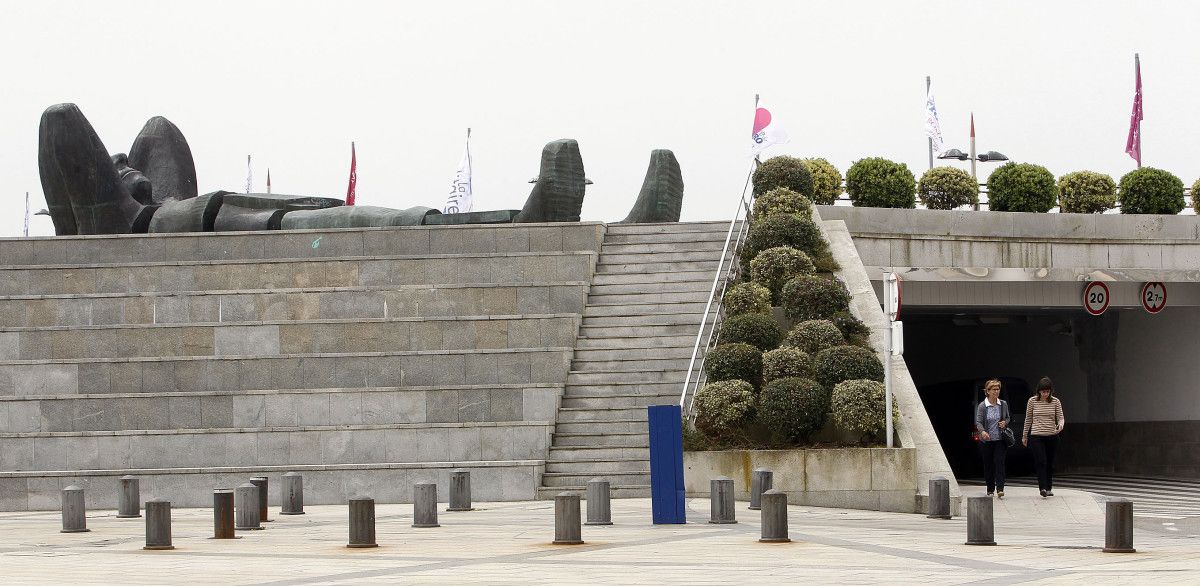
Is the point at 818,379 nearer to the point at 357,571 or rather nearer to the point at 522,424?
the point at 522,424

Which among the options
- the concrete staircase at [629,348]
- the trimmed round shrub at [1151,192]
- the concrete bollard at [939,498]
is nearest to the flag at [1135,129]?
the trimmed round shrub at [1151,192]

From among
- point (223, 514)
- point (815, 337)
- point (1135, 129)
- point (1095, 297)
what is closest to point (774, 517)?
point (223, 514)

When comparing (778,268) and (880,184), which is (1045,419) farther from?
(880,184)

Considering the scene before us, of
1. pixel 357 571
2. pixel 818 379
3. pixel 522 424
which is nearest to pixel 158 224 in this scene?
pixel 522 424

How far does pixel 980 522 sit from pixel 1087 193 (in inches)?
668

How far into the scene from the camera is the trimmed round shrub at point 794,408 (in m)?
19.8

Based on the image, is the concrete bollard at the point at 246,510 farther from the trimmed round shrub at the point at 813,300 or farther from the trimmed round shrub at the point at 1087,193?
the trimmed round shrub at the point at 1087,193

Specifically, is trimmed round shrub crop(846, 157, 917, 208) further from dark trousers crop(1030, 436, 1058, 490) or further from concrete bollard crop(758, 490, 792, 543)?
concrete bollard crop(758, 490, 792, 543)

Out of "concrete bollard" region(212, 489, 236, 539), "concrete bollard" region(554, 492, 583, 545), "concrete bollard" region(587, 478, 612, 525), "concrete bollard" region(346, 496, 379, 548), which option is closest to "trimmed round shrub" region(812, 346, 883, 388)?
"concrete bollard" region(587, 478, 612, 525)

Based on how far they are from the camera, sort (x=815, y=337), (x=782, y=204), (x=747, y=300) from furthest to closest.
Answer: (x=782, y=204)
(x=747, y=300)
(x=815, y=337)

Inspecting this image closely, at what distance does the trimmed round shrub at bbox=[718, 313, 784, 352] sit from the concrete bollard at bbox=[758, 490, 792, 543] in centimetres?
754

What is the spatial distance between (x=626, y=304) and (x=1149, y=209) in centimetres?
1114

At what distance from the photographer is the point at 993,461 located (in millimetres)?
20797

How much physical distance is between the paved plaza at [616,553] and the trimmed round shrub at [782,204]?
25.6ft
